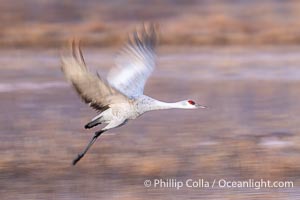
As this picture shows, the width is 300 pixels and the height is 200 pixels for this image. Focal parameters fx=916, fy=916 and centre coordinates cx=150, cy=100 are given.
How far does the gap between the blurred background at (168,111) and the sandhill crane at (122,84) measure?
54cm

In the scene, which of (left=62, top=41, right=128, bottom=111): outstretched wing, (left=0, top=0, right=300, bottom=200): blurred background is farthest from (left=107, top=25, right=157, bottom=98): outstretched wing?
(left=0, top=0, right=300, bottom=200): blurred background

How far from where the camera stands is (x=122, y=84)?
881 cm

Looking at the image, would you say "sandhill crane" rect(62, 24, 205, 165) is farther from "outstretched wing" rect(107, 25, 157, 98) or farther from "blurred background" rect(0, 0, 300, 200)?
"blurred background" rect(0, 0, 300, 200)

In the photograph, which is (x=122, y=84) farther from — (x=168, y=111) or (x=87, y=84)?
(x=168, y=111)

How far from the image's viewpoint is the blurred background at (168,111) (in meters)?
8.66

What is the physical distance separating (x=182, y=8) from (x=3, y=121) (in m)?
15.0

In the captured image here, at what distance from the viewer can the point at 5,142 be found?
1019 cm

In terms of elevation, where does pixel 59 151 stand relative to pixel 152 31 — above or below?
below

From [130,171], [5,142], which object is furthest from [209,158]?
[5,142]

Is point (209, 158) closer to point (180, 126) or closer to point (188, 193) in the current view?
point (188, 193)

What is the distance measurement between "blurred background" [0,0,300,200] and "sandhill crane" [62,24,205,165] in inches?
21.4

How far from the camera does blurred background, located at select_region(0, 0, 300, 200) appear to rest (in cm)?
866

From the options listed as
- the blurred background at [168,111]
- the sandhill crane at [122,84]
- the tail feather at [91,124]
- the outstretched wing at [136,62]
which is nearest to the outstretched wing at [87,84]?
the sandhill crane at [122,84]

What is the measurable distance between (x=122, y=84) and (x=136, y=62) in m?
0.31
